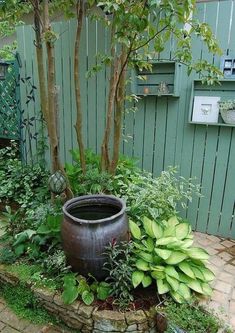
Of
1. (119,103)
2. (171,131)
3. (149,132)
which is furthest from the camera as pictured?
(149,132)

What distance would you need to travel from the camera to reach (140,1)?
5.72 ft

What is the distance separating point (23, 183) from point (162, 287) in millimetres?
2088

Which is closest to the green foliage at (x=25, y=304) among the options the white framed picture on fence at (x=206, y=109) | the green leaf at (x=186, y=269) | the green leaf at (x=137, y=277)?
the green leaf at (x=137, y=277)

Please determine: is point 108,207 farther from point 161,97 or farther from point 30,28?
point 30,28

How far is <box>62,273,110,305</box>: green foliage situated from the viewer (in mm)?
1916

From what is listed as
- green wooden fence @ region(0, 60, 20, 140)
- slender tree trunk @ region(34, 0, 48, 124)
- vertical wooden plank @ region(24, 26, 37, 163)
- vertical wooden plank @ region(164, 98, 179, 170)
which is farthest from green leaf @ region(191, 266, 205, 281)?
green wooden fence @ region(0, 60, 20, 140)

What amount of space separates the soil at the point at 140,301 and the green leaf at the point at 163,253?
27 cm

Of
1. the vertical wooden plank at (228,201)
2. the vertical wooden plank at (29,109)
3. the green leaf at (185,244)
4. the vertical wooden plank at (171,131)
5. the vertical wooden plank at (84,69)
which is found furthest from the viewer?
the vertical wooden plank at (29,109)

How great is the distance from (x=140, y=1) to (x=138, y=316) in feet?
6.46

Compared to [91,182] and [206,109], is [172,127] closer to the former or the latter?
[206,109]

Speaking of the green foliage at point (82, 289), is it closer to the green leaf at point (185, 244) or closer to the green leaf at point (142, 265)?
the green leaf at point (142, 265)

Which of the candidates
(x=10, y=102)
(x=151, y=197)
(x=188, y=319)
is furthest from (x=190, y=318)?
(x=10, y=102)

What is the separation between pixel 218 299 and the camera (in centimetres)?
209

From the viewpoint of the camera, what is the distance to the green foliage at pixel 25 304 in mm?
2059
